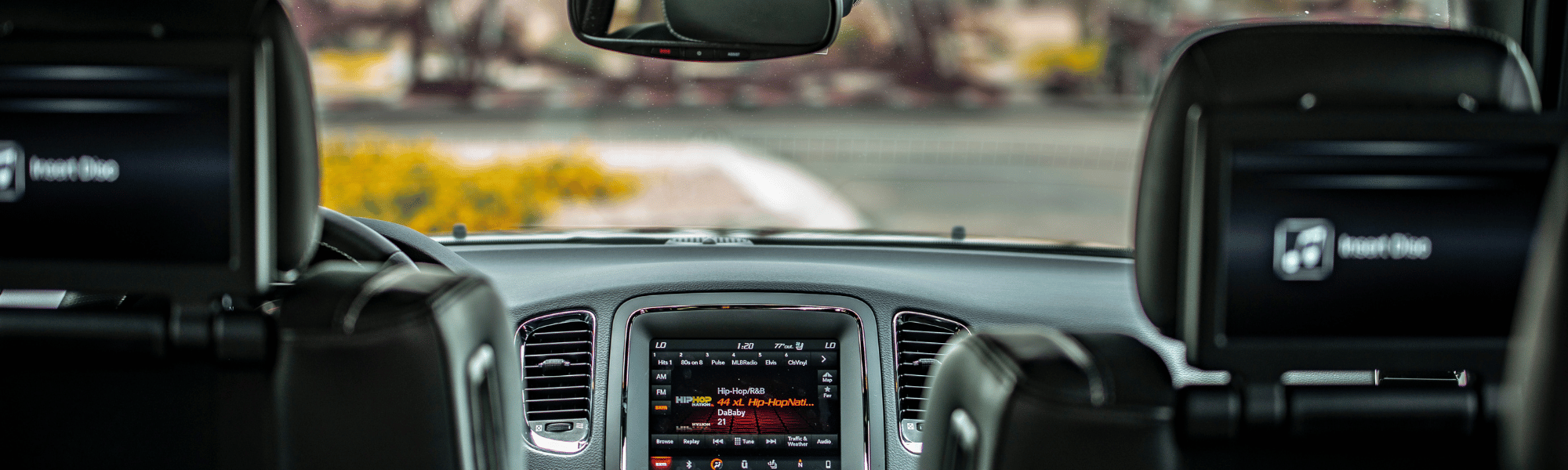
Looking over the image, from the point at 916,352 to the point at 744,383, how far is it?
479 mm

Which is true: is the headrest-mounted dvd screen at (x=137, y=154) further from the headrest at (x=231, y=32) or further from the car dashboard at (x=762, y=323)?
the car dashboard at (x=762, y=323)

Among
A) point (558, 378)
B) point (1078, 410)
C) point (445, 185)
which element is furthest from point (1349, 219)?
point (445, 185)

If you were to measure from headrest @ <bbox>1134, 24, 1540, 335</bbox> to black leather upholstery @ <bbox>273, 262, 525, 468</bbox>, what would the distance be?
96cm

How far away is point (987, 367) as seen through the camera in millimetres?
1530

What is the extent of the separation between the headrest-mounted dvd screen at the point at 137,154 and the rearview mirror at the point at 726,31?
0.83 metres

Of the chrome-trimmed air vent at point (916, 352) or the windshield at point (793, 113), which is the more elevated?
the windshield at point (793, 113)

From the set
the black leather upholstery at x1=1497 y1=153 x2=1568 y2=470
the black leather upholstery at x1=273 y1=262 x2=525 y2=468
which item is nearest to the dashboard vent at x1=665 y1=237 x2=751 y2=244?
the black leather upholstery at x1=273 y1=262 x2=525 y2=468

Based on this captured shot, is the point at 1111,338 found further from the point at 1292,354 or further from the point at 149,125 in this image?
the point at 149,125

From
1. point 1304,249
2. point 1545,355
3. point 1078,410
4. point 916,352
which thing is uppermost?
point 1304,249

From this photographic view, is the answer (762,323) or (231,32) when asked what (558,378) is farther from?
(231,32)

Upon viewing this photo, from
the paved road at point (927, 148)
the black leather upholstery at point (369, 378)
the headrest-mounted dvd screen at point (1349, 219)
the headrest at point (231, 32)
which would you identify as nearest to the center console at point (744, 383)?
the black leather upholstery at point (369, 378)

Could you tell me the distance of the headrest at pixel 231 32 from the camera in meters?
1.37

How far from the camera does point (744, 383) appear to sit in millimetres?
3055

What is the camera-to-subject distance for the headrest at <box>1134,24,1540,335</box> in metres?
1.33
